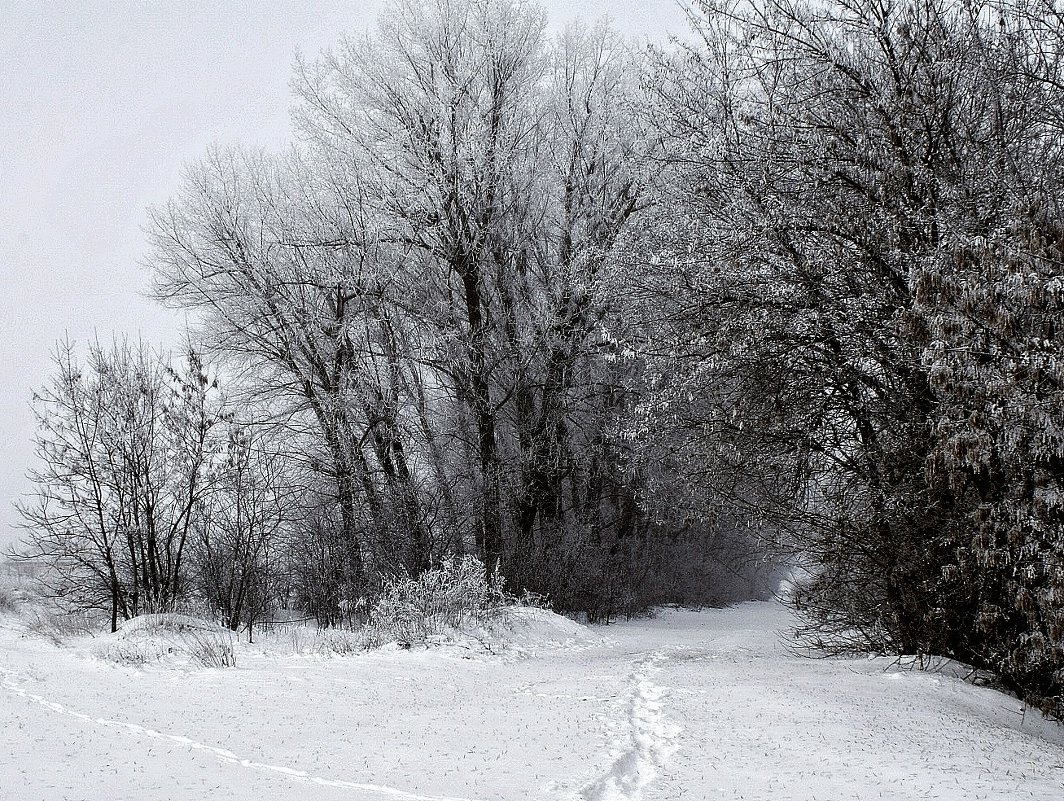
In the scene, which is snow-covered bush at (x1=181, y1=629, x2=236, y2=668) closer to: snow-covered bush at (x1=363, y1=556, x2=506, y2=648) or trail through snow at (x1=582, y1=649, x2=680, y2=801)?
snow-covered bush at (x1=363, y1=556, x2=506, y2=648)

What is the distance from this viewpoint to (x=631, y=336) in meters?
13.9

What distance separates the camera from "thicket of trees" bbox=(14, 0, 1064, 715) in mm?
7328

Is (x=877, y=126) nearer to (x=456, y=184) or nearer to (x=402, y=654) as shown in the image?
(x=402, y=654)

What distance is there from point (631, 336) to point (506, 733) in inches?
366

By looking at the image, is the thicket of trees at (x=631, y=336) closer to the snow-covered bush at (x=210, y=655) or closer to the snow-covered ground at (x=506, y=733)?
the snow-covered ground at (x=506, y=733)

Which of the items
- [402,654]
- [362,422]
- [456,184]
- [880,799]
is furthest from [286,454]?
[880,799]

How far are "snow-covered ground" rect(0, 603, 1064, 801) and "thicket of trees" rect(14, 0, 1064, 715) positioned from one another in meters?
1.56

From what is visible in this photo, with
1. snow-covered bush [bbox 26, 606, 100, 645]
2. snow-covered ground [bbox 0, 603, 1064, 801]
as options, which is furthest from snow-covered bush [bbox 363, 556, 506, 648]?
snow-covered bush [bbox 26, 606, 100, 645]

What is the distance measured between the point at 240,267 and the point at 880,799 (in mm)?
16838

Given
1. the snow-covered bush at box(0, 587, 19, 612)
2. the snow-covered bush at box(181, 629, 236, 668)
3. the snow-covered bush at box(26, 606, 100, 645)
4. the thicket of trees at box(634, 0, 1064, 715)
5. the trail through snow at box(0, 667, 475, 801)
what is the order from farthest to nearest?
1. the snow-covered bush at box(0, 587, 19, 612)
2. the snow-covered bush at box(26, 606, 100, 645)
3. the snow-covered bush at box(181, 629, 236, 668)
4. the thicket of trees at box(634, 0, 1064, 715)
5. the trail through snow at box(0, 667, 475, 801)

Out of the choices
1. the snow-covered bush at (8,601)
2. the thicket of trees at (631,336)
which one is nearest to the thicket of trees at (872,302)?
the thicket of trees at (631,336)

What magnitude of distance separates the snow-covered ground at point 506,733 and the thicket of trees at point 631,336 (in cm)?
156

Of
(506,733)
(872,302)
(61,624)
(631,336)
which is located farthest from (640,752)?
(61,624)

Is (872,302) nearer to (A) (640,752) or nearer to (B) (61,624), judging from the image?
(A) (640,752)
